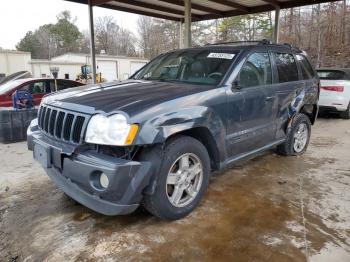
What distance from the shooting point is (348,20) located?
27.9 m

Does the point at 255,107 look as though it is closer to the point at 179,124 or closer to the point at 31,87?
the point at 179,124

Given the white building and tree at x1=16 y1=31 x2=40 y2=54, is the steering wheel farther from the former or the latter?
tree at x1=16 y1=31 x2=40 y2=54

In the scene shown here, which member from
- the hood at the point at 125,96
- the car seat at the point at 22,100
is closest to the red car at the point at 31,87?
the car seat at the point at 22,100

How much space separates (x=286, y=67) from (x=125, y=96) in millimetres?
2717

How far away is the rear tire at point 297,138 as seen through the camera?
499cm

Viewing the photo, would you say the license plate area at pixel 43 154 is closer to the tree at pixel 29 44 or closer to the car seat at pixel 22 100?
the car seat at pixel 22 100

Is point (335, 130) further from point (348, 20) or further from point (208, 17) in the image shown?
point (348, 20)

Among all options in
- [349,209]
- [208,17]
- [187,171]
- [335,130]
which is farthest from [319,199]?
[208,17]

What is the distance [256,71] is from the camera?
3.95m

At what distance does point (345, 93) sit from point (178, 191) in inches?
286

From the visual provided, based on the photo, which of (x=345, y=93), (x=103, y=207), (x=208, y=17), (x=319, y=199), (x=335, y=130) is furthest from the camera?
(x=208, y=17)

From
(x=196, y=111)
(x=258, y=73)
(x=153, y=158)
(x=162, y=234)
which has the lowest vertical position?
(x=162, y=234)

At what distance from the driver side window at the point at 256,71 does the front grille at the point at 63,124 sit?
186 cm

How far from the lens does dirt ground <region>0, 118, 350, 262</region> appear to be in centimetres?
259
